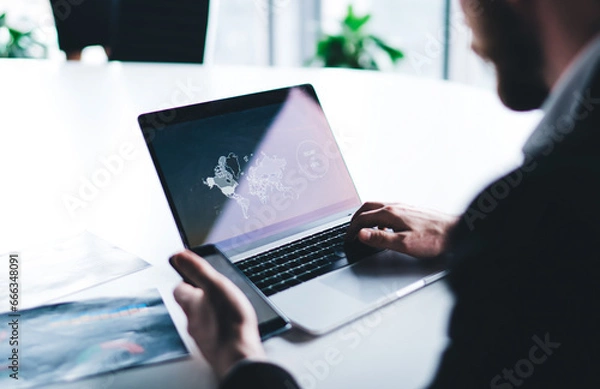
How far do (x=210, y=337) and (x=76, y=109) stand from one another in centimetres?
131

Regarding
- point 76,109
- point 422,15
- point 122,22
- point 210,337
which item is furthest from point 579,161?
point 422,15

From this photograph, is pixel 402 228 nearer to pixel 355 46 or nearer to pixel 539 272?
pixel 539 272

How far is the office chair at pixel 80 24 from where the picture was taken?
2764 mm

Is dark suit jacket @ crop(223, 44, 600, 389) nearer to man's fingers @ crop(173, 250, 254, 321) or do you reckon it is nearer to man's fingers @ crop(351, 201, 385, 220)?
man's fingers @ crop(173, 250, 254, 321)

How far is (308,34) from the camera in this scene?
4.84 m

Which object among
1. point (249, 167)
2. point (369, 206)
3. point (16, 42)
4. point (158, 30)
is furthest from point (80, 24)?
point (369, 206)

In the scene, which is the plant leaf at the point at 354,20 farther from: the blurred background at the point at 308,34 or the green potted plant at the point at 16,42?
the green potted plant at the point at 16,42

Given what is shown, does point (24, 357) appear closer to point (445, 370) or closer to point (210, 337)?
point (210, 337)

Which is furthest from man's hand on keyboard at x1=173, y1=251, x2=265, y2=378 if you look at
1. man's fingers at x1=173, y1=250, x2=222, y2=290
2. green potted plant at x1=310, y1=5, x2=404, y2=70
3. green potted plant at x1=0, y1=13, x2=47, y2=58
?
green potted plant at x1=0, y1=13, x2=47, y2=58

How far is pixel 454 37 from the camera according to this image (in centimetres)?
371

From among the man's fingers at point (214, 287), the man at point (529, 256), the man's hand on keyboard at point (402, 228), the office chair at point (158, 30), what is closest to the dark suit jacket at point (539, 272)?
the man at point (529, 256)

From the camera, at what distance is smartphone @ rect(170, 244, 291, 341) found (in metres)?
0.76

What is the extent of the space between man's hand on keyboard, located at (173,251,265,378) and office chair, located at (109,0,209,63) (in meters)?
2.06

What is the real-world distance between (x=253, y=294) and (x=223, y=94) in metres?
1.16
